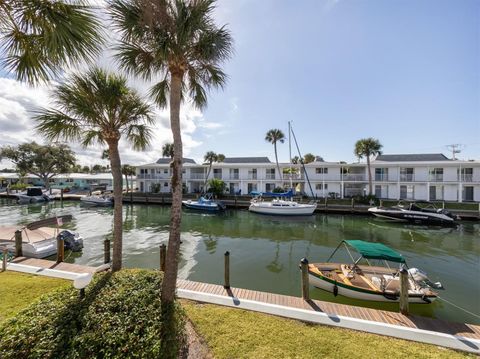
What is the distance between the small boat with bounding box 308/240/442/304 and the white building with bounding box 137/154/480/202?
24.0 m

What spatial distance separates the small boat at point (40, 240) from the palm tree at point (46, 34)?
27.8ft

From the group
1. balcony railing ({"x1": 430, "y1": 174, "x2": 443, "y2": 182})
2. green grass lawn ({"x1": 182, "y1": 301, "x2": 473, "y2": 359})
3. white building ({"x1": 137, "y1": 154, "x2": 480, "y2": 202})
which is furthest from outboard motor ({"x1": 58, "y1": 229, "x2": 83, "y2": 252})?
balcony railing ({"x1": 430, "y1": 174, "x2": 443, "y2": 182})

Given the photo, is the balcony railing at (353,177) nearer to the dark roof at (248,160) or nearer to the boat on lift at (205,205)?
the dark roof at (248,160)

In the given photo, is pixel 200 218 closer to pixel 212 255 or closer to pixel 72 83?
pixel 212 255

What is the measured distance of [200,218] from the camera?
24.6 m

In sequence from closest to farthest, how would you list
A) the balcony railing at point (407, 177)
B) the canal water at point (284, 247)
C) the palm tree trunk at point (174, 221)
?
the palm tree trunk at point (174, 221)
the canal water at point (284, 247)
the balcony railing at point (407, 177)

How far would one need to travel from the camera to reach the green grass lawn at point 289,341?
4.14 metres

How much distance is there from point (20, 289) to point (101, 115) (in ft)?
17.8

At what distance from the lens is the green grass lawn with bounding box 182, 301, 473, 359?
13.6ft

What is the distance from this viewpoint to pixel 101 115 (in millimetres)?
6512

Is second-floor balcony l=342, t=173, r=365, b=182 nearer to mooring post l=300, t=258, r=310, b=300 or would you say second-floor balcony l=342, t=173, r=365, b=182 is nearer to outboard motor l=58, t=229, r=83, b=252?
mooring post l=300, t=258, r=310, b=300

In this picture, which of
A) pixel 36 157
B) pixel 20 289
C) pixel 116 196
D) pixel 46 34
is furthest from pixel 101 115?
pixel 36 157

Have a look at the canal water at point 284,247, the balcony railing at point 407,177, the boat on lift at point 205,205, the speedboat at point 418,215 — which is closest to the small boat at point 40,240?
the canal water at point 284,247

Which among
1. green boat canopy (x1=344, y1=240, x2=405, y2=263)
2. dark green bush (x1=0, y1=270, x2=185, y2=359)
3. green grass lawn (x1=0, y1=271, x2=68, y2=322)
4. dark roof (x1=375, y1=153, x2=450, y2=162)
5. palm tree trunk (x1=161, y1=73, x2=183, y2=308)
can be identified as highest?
dark roof (x1=375, y1=153, x2=450, y2=162)
